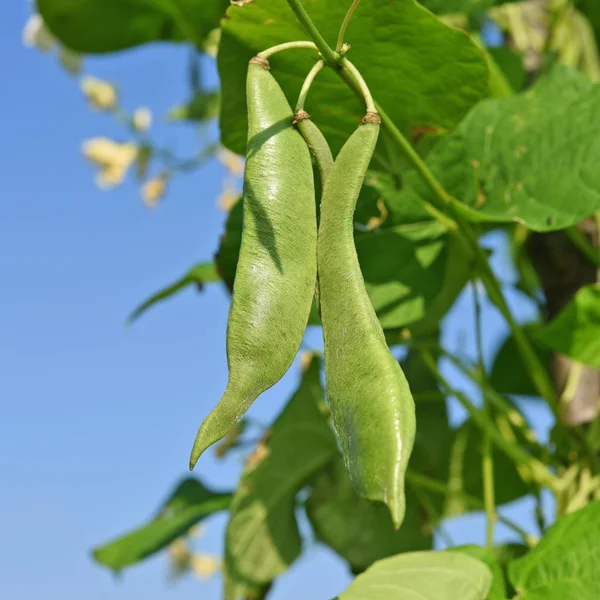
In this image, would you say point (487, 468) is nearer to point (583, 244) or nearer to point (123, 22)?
point (583, 244)

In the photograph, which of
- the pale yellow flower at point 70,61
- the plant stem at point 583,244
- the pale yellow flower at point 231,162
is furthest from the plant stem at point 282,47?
the pale yellow flower at point 70,61

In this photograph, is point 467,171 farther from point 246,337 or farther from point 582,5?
point 582,5

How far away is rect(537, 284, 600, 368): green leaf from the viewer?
2.83 feet

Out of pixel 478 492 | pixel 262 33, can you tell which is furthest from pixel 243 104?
pixel 478 492

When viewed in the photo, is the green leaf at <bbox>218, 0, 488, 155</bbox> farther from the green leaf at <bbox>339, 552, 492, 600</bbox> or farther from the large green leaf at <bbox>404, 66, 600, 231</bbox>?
the green leaf at <bbox>339, 552, 492, 600</bbox>

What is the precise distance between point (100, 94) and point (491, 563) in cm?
126

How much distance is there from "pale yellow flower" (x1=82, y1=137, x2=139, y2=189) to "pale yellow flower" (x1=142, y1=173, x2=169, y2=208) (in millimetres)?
68

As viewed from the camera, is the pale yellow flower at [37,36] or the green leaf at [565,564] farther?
the pale yellow flower at [37,36]

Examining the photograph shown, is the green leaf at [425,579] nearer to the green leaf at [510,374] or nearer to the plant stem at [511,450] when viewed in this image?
the plant stem at [511,450]

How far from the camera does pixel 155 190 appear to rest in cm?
166

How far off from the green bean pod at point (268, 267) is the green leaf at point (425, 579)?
0.72ft

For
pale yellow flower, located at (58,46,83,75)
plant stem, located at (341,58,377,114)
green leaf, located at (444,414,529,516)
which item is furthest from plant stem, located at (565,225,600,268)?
pale yellow flower, located at (58,46,83,75)

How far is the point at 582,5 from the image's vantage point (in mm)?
1280

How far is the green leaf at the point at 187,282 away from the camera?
105cm
